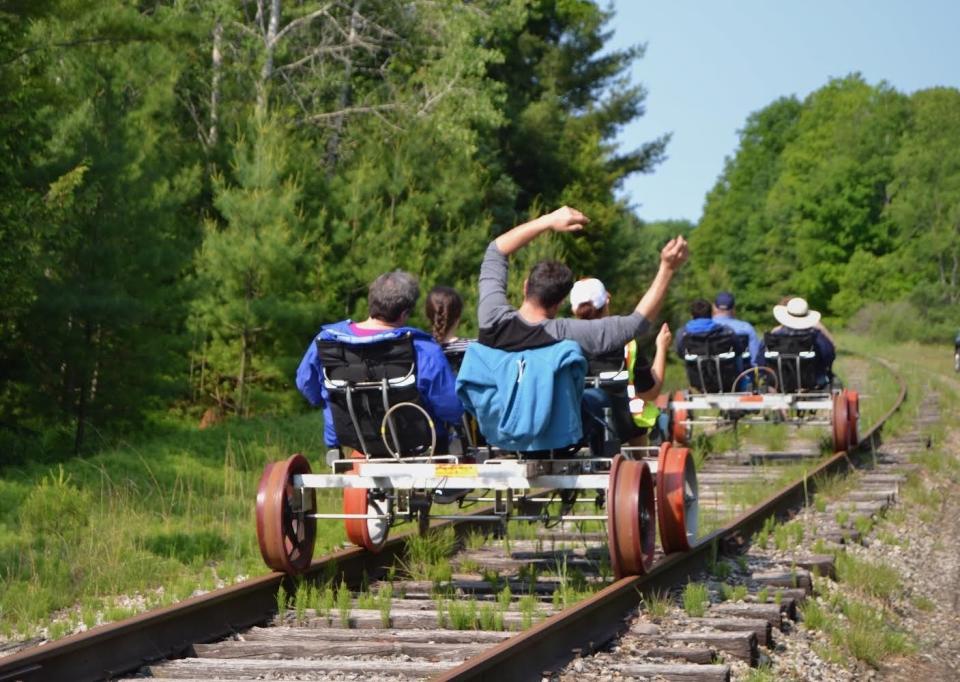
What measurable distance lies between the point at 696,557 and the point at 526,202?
1166 inches

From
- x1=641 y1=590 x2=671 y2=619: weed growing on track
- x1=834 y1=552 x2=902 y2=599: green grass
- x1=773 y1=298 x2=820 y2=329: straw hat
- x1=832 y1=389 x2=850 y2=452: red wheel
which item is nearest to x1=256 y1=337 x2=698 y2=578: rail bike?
x1=641 y1=590 x2=671 y2=619: weed growing on track

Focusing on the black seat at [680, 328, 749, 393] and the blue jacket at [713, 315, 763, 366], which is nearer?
the black seat at [680, 328, 749, 393]

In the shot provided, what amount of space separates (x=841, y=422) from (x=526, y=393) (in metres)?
8.84

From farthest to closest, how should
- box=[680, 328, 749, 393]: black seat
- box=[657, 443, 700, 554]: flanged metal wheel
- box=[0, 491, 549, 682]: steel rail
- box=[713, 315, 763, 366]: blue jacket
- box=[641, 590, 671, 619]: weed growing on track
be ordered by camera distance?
box=[713, 315, 763, 366]: blue jacket → box=[680, 328, 749, 393]: black seat → box=[657, 443, 700, 554]: flanged metal wheel → box=[641, 590, 671, 619]: weed growing on track → box=[0, 491, 549, 682]: steel rail

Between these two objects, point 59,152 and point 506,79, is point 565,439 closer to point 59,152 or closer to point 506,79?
point 59,152

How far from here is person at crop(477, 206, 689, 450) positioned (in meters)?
6.73

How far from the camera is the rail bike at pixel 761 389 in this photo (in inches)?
600

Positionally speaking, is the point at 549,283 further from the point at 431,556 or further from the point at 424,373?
the point at 431,556

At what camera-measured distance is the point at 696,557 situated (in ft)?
27.3

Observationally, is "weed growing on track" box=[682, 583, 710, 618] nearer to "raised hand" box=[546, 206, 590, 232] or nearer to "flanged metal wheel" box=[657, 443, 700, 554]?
"flanged metal wheel" box=[657, 443, 700, 554]

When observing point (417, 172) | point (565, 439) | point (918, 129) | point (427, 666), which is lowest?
point (427, 666)

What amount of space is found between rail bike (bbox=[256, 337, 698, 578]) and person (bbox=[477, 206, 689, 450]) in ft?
1.54

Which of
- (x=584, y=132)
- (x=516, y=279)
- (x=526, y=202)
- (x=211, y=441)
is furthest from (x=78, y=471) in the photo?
(x=584, y=132)

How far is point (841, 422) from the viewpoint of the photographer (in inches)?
591
